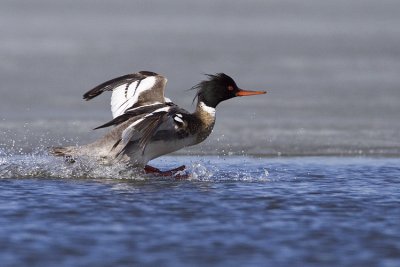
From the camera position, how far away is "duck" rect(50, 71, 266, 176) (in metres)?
7.87

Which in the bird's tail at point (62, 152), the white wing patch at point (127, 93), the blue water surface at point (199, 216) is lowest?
the blue water surface at point (199, 216)

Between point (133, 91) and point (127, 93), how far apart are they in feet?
0.21

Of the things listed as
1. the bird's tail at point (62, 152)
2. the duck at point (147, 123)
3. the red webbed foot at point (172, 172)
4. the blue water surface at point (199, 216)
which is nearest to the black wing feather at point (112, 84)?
the duck at point (147, 123)

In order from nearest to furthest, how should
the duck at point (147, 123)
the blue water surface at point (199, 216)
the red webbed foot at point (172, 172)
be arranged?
the blue water surface at point (199, 216) < the duck at point (147, 123) < the red webbed foot at point (172, 172)

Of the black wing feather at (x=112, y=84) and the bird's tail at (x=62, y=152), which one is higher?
the black wing feather at (x=112, y=84)

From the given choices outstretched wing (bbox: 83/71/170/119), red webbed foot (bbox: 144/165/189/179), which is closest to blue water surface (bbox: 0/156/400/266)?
red webbed foot (bbox: 144/165/189/179)

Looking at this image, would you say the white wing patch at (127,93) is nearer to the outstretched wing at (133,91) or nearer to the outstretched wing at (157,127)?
the outstretched wing at (133,91)

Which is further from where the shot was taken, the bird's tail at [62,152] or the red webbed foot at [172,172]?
the bird's tail at [62,152]

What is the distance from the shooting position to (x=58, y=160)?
26.8ft

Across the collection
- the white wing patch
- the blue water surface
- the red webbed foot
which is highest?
the white wing patch

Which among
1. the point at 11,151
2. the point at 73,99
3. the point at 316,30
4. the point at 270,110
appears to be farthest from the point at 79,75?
the point at 316,30

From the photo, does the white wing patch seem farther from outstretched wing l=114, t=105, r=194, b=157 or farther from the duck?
outstretched wing l=114, t=105, r=194, b=157

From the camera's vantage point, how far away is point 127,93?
28.9ft

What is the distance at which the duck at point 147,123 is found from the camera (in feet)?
25.8
